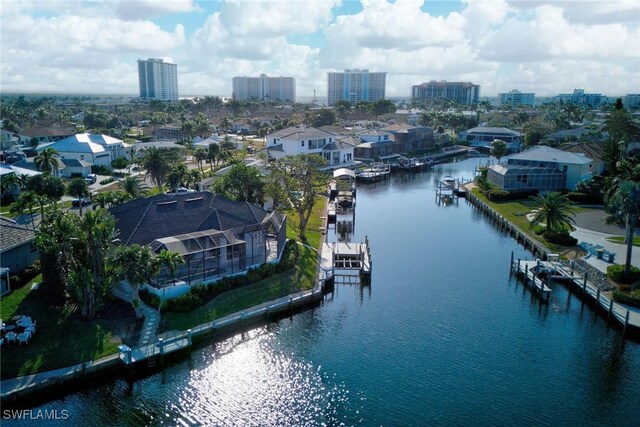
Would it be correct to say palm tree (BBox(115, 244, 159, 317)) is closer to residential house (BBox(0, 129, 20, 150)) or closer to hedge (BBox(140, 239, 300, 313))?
hedge (BBox(140, 239, 300, 313))

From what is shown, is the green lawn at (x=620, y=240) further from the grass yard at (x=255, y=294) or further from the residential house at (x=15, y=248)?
the residential house at (x=15, y=248)

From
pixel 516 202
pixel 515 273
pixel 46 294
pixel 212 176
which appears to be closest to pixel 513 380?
pixel 515 273

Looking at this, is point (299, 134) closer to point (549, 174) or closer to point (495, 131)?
point (549, 174)

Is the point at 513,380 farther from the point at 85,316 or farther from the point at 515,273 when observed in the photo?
the point at 85,316

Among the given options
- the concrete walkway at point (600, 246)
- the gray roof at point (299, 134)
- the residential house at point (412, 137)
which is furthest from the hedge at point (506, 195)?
the residential house at point (412, 137)

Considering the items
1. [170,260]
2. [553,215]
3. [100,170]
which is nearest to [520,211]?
[553,215]
